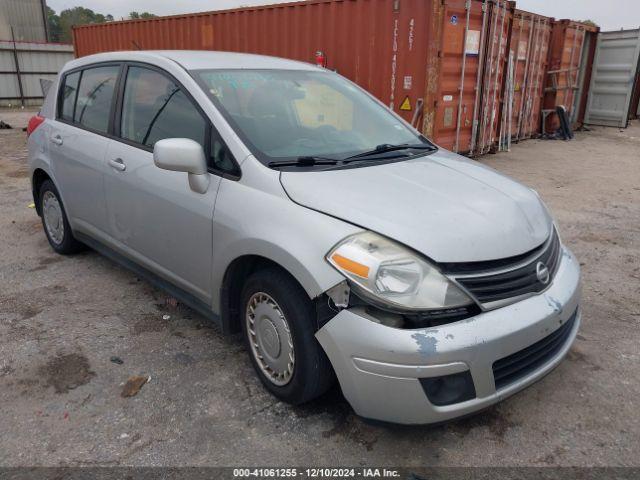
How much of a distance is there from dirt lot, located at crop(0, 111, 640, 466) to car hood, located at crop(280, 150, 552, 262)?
879 millimetres

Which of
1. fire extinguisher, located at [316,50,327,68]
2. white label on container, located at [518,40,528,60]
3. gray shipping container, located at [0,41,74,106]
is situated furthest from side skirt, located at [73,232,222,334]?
gray shipping container, located at [0,41,74,106]

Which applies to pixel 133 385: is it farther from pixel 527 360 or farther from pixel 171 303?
pixel 527 360

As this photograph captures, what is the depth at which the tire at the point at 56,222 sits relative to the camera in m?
4.42

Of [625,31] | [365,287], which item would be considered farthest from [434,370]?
[625,31]

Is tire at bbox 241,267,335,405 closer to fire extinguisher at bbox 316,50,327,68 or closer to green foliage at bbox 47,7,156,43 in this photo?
fire extinguisher at bbox 316,50,327,68

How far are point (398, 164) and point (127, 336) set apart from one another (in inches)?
77.9

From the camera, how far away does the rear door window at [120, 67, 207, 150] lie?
2.98 metres

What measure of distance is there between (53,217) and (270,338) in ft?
9.79

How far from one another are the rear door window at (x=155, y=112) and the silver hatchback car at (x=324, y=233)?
0.01 metres

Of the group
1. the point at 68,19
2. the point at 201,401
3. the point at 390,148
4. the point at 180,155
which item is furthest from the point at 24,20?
the point at 68,19

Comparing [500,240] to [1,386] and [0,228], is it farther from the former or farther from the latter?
[0,228]

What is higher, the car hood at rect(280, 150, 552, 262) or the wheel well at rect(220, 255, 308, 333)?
the car hood at rect(280, 150, 552, 262)

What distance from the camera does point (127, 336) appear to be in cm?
332

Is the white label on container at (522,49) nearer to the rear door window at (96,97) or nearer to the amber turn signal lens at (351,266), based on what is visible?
the rear door window at (96,97)
